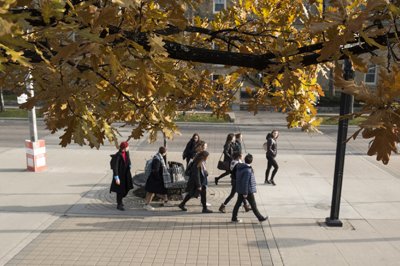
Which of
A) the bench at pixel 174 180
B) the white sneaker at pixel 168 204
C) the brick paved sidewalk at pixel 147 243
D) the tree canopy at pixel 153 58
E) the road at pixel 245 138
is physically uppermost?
the tree canopy at pixel 153 58

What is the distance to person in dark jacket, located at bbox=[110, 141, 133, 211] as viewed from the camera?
28.8 ft

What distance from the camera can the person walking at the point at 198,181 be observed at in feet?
28.4

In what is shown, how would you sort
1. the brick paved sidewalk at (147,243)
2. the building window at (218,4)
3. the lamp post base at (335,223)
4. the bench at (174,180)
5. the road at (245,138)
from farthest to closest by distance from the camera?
the building window at (218,4) < the road at (245,138) < the bench at (174,180) < the lamp post base at (335,223) < the brick paved sidewalk at (147,243)

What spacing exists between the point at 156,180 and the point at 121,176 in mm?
763

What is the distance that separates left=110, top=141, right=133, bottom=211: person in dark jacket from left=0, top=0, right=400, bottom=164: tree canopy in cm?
461

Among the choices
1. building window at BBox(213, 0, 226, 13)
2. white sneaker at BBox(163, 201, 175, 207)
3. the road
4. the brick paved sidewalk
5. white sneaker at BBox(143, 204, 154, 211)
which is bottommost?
the brick paved sidewalk

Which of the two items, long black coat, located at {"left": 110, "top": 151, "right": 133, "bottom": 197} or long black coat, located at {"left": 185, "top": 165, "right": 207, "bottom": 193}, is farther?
long black coat, located at {"left": 110, "top": 151, "right": 133, "bottom": 197}

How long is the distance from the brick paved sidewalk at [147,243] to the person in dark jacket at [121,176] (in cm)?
63

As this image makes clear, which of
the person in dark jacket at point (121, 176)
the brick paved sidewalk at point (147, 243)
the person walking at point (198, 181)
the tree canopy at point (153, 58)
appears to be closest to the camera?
the tree canopy at point (153, 58)

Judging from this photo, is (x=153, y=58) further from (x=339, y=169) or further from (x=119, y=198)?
(x=119, y=198)

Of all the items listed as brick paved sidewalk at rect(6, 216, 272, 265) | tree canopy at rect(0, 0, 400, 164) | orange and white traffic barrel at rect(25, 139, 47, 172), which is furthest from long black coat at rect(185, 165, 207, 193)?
orange and white traffic barrel at rect(25, 139, 47, 172)

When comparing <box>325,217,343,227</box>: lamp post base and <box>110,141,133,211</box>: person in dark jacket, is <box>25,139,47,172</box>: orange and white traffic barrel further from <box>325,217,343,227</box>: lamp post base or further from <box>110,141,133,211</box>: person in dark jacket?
<box>325,217,343,227</box>: lamp post base

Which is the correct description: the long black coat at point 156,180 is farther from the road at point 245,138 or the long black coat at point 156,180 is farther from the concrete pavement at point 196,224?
the road at point 245,138

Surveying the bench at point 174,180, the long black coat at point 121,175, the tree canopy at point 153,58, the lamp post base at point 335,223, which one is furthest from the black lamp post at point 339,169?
the long black coat at point 121,175
